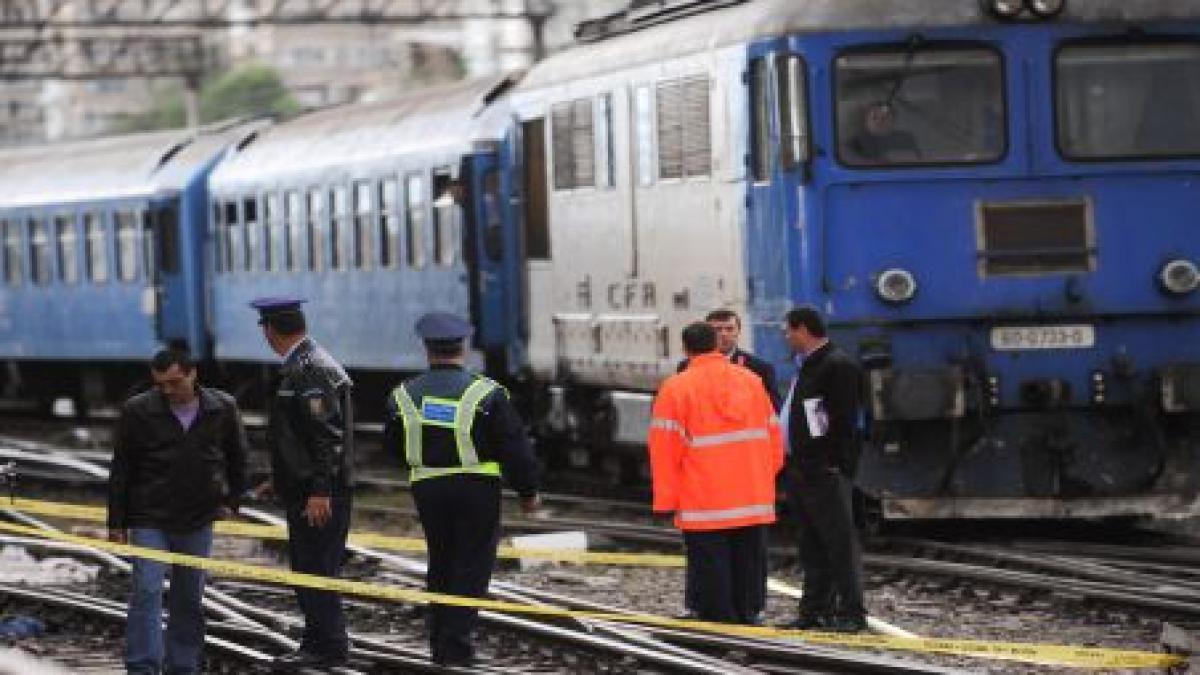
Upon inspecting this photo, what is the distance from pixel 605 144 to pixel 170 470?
28.3ft

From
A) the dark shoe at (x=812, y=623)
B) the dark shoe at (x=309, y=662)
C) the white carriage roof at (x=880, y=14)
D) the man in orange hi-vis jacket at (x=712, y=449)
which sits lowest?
the dark shoe at (x=812, y=623)

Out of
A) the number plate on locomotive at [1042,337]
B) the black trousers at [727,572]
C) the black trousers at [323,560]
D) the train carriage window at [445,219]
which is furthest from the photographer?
the train carriage window at [445,219]

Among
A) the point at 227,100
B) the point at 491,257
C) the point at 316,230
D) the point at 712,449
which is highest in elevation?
the point at 227,100

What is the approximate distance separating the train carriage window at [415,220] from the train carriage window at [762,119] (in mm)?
8586

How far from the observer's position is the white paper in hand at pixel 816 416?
47.1 ft

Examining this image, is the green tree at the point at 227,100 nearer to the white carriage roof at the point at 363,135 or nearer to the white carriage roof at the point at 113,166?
the white carriage roof at the point at 113,166

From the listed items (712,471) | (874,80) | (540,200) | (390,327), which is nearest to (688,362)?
(712,471)

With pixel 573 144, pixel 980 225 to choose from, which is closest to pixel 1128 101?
pixel 980 225

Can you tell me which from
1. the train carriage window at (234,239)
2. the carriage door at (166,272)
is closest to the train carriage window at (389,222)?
the train carriage window at (234,239)

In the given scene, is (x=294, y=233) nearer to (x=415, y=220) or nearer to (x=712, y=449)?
(x=415, y=220)

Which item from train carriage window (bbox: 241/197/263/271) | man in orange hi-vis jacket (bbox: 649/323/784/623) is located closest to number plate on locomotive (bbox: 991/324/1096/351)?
man in orange hi-vis jacket (bbox: 649/323/784/623)

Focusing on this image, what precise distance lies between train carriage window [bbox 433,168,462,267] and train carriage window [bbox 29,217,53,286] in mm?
12157

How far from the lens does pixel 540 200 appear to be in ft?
75.7

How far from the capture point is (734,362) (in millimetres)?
14805
